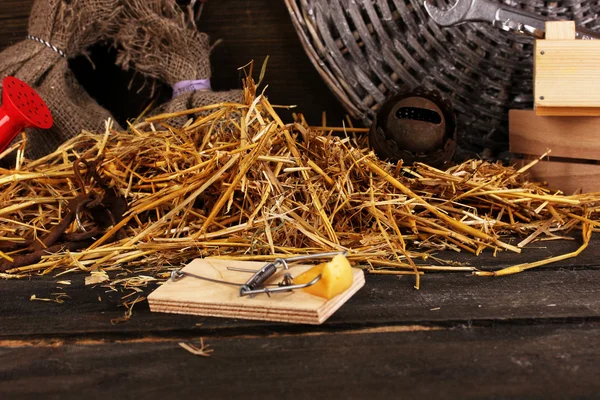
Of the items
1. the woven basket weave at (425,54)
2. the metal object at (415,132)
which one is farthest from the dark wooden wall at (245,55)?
the metal object at (415,132)

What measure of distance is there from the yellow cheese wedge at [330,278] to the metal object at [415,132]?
1.93 feet

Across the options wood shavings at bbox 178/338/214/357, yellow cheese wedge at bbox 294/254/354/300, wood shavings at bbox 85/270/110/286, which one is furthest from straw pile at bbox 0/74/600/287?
wood shavings at bbox 178/338/214/357

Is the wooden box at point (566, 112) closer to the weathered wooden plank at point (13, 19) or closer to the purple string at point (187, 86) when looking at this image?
the purple string at point (187, 86)

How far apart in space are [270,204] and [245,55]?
838mm

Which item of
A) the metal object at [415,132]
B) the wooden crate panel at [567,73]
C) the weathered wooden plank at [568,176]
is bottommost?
the weathered wooden plank at [568,176]

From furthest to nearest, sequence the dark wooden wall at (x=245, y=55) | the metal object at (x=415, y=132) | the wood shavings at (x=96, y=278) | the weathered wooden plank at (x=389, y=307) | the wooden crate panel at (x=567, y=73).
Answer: the dark wooden wall at (x=245, y=55)
the metal object at (x=415, y=132)
the wooden crate panel at (x=567, y=73)
the wood shavings at (x=96, y=278)
the weathered wooden plank at (x=389, y=307)

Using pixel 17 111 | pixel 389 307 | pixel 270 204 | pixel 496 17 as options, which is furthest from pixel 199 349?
pixel 496 17

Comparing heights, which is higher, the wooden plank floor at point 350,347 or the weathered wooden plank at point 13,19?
the weathered wooden plank at point 13,19

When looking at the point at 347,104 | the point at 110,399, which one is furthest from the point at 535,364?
the point at 347,104

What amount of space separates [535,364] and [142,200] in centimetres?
78

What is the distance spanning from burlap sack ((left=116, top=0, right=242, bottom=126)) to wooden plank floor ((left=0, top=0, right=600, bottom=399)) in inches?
25.7

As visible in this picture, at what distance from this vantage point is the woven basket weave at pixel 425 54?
1.63 meters

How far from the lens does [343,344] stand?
2.41 feet

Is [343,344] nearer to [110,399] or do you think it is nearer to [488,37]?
[110,399]
